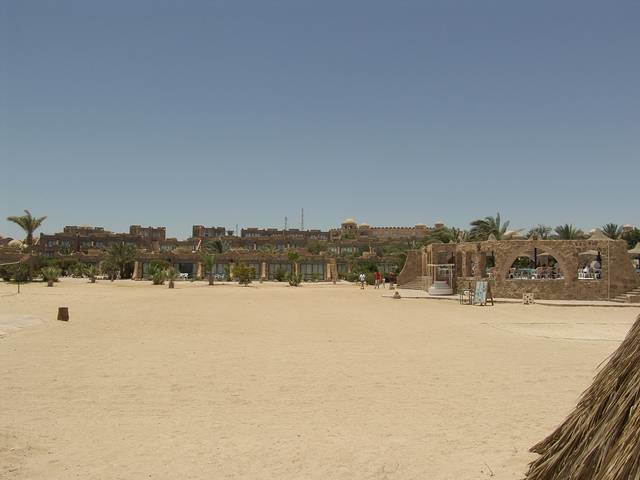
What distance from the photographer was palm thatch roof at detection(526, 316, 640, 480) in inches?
145

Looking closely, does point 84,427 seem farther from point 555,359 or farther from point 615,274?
point 615,274

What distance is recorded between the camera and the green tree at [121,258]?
6031 cm

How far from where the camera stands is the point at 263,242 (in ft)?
329

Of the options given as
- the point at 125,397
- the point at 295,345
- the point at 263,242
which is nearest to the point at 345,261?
the point at 263,242

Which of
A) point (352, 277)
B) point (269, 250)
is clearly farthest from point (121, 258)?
point (352, 277)

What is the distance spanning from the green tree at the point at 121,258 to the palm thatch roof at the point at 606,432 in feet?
196

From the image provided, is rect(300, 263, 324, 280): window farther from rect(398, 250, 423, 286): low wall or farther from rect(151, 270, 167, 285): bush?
rect(398, 250, 423, 286): low wall

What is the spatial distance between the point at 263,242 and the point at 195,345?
86.8 metres

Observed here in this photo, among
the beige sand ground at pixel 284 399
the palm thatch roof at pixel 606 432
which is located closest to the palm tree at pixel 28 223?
the beige sand ground at pixel 284 399

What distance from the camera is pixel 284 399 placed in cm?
841

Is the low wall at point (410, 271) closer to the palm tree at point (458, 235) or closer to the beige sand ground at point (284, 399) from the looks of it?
the palm tree at point (458, 235)

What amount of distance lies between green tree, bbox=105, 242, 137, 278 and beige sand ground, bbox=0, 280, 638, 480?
45430 mm

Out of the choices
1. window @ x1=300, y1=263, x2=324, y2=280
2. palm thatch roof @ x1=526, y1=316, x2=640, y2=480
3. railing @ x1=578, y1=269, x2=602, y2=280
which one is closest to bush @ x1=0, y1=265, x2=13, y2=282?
window @ x1=300, y1=263, x2=324, y2=280

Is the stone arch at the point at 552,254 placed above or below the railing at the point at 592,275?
above
